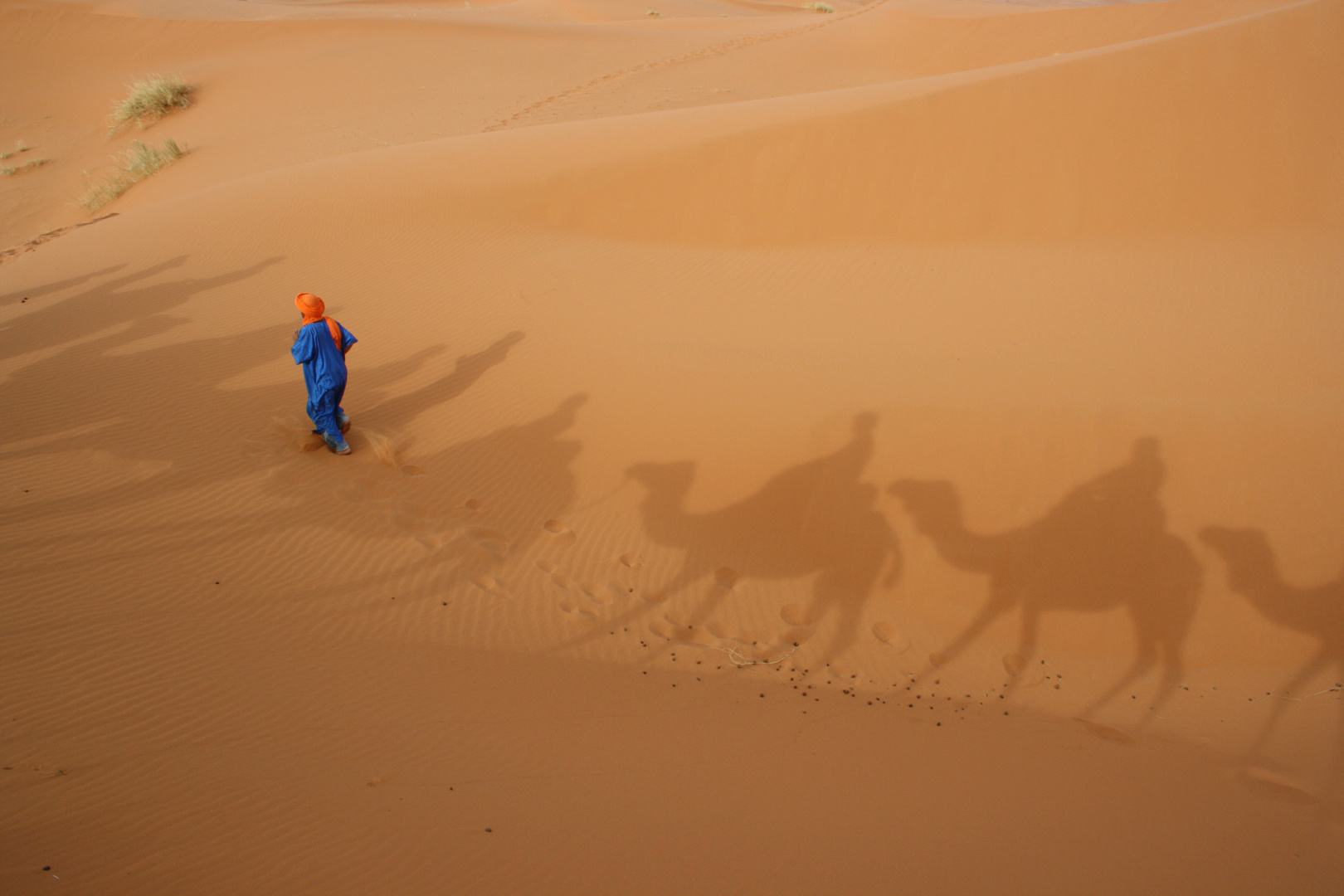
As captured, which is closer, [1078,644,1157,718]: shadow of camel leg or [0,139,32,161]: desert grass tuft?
[1078,644,1157,718]: shadow of camel leg

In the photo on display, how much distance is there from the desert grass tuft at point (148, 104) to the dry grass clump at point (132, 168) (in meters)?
2.29

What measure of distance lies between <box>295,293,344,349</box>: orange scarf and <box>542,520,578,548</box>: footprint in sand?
218 centimetres

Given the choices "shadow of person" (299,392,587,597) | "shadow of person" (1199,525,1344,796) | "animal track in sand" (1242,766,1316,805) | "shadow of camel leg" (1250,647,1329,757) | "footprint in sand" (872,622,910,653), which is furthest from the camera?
"shadow of person" (299,392,587,597)

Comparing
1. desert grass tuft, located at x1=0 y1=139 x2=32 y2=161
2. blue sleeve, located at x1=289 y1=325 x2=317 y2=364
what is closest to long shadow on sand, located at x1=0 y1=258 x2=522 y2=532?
blue sleeve, located at x1=289 y1=325 x2=317 y2=364

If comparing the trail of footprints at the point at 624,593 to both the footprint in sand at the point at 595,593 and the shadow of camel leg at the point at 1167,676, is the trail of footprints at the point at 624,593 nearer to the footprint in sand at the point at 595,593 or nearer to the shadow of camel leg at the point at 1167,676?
the footprint in sand at the point at 595,593

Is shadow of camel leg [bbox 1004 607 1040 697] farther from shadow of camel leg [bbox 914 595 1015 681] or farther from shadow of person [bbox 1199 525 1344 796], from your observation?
shadow of person [bbox 1199 525 1344 796]

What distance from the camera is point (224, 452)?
6043mm

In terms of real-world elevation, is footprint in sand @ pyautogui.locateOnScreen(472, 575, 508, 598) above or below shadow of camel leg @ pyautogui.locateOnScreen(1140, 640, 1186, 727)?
above

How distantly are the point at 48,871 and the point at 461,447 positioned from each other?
4.16 meters

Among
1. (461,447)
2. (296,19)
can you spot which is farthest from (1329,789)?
(296,19)

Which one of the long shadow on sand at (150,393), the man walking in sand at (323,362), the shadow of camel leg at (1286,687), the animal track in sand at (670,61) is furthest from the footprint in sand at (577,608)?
the animal track in sand at (670,61)

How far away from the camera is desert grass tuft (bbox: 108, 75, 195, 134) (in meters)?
19.8

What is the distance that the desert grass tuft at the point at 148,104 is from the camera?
19.8 metres

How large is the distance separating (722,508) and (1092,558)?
108 inches
